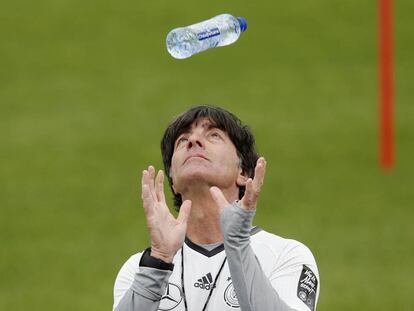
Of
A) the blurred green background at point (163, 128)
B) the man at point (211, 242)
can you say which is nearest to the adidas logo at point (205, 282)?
the man at point (211, 242)

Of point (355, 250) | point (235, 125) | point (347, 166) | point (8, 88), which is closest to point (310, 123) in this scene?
point (347, 166)

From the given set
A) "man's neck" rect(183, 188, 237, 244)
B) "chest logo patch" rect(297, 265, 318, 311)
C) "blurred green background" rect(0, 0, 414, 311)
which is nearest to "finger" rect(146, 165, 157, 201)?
"man's neck" rect(183, 188, 237, 244)

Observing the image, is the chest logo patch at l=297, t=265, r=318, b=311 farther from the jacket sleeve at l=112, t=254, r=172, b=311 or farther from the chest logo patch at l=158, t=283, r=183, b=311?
the jacket sleeve at l=112, t=254, r=172, b=311

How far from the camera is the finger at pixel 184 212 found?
25.9ft

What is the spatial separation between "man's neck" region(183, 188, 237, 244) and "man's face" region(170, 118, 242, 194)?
0.11 meters

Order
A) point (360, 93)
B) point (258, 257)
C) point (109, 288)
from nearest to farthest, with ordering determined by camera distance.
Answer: point (258, 257)
point (109, 288)
point (360, 93)

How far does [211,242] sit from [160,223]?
2.09 ft

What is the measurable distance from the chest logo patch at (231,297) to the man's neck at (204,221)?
0.39 metres

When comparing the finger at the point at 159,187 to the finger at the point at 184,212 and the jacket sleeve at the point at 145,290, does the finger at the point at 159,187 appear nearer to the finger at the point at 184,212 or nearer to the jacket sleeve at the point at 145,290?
the finger at the point at 184,212

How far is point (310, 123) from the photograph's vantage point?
19.0 m

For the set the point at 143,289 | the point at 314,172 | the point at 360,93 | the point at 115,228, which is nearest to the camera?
the point at 143,289

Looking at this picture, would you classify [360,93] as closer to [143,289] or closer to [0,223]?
[0,223]

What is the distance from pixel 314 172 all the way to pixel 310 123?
105 centimetres

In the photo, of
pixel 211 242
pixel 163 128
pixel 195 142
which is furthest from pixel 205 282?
pixel 163 128
